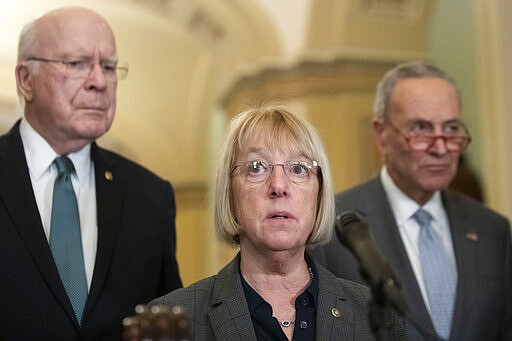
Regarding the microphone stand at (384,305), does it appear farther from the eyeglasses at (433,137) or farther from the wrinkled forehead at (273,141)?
the eyeglasses at (433,137)

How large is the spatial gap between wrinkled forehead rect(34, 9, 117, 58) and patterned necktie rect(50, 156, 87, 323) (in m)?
0.43

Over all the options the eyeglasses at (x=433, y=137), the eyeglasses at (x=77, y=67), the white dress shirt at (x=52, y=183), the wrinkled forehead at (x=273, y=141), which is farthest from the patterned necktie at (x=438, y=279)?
the eyeglasses at (x=77, y=67)

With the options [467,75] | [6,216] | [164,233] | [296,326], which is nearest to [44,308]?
[6,216]

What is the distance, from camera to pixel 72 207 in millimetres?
3516

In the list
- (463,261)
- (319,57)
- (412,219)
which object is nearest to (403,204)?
(412,219)

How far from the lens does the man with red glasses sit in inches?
154

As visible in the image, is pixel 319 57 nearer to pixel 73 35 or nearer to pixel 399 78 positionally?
pixel 399 78

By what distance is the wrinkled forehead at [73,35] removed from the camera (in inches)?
143

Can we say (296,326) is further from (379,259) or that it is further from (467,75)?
(467,75)

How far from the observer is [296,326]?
2.82m

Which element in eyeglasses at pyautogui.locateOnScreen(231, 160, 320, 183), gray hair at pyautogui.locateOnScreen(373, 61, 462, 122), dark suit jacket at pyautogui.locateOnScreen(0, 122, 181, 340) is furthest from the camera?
gray hair at pyautogui.locateOnScreen(373, 61, 462, 122)

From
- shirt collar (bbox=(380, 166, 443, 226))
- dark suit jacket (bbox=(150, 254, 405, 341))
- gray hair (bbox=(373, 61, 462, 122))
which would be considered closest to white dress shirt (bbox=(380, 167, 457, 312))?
shirt collar (bbox=(380, 166, 443, 226))

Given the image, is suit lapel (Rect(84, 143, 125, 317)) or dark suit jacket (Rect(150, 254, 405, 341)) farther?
suit lapel (Rect(84, 143, 125, 317))

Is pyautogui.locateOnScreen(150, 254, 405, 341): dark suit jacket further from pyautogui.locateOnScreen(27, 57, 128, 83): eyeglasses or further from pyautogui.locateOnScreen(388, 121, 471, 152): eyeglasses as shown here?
pyautogui.locateOnScreen(388, 121, 471, 152): eyeglasses
